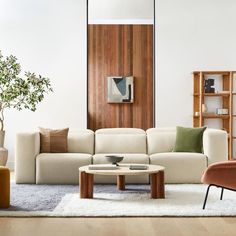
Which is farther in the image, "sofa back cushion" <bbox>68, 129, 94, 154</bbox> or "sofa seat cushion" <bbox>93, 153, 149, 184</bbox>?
"sofa back cushion" <bbox>68, 129, 94, 154</bbox>

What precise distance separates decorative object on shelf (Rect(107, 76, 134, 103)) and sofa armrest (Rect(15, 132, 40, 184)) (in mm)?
3096

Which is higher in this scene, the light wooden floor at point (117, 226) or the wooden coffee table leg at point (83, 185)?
the wooden coffee table leg at point (83, 185)

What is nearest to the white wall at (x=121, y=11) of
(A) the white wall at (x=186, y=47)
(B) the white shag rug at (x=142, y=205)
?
(A) the white wall at (x=186, y=47)

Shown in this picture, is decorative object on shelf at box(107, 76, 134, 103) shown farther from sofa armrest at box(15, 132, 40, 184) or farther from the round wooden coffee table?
the round wooden coffee table

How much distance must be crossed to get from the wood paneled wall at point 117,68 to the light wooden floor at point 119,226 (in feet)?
17.4

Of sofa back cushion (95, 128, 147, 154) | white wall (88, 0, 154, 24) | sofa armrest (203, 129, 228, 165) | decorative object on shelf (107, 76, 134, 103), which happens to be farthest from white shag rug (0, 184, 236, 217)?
white wall (88, 0, 154, 24)

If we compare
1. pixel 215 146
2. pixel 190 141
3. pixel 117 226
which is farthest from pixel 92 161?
pixel 117 226

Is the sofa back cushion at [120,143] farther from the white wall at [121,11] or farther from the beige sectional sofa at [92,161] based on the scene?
the white wall at [121,11]

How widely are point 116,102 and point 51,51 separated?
5.47 ft

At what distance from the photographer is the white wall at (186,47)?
28.7 ft

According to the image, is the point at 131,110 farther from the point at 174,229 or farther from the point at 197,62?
the point at 174,229

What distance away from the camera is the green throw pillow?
7.00 meters

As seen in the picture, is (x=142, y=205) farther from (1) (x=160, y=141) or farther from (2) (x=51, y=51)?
(2) (x=51, y=51)

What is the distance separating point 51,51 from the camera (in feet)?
28.8
